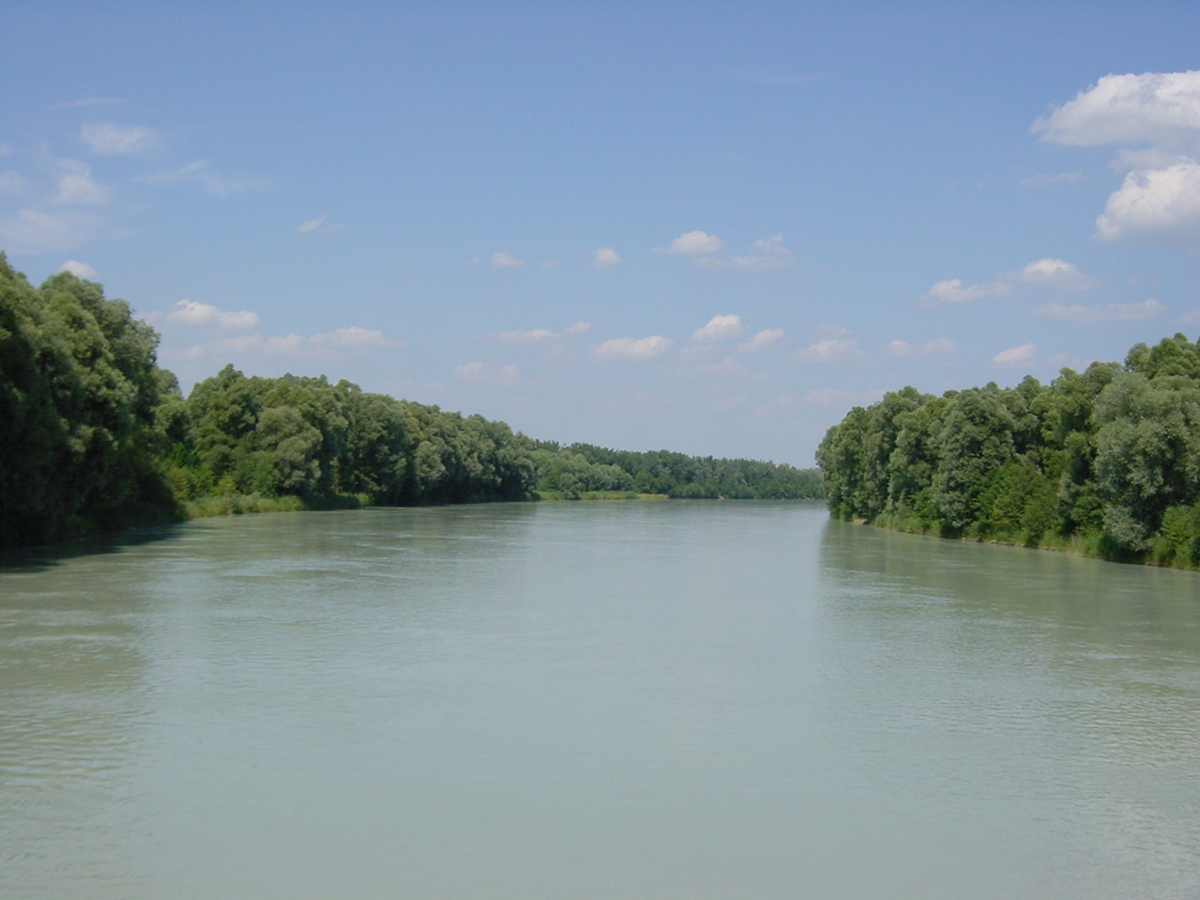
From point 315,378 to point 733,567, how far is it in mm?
65158

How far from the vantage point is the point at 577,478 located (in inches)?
6240

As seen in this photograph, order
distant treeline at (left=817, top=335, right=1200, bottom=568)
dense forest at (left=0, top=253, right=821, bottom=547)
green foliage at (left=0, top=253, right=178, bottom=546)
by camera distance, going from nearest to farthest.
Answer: green foliage at (left=0, top=253, right=178, bottom=546) < dense forest at (left=0, top=253, right=821, bottom=547) < distant treeline at (left=817, top=335, right=1200, bottom=568)

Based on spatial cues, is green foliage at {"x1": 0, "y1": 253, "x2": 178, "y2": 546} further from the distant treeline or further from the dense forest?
the distant treeline

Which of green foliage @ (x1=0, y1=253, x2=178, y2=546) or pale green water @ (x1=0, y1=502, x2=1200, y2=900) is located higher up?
green foliage @ (x1=0, y1=253, x2=178, y2=546)

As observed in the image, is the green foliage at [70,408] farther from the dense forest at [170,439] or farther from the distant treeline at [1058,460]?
the distant treeline at [1058,460]

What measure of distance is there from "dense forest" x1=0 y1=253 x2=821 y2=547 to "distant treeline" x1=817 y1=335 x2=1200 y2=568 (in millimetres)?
38803

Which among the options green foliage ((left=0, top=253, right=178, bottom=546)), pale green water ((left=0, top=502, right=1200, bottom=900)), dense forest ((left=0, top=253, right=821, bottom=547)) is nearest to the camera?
pale green water ((left=0, top=502, right=1200, bottom=900))

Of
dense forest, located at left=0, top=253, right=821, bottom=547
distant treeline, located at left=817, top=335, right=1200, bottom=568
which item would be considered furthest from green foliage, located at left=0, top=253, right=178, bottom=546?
distant treeline, located at left=817, top=335, right=1200, bottom=568

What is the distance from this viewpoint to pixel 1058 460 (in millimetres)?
56594

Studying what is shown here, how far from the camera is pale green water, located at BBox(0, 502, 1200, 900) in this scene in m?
9.55

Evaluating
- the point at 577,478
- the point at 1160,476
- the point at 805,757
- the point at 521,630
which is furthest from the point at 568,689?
the point at 577,478

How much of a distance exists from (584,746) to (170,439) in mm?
57227

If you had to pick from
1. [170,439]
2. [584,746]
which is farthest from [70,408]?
[584,746]

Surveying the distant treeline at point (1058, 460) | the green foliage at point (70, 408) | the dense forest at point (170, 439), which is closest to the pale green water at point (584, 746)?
the green foliage at point (70, 408)
